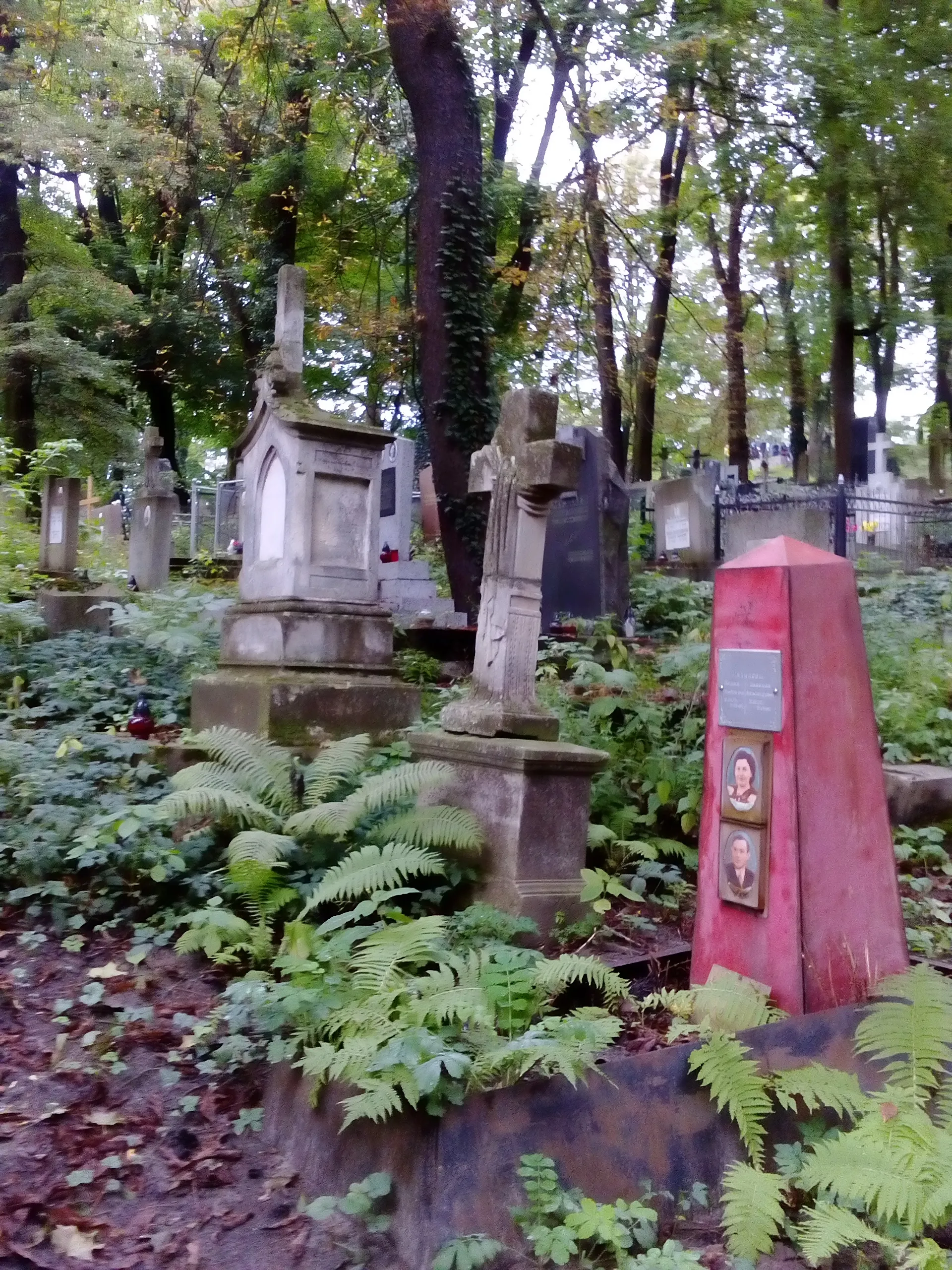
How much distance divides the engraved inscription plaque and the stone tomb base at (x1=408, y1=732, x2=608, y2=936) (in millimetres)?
910

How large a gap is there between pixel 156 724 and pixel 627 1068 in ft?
15.5

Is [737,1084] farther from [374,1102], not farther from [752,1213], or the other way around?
[374,1102]

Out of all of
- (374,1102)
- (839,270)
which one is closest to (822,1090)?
(374,1102)

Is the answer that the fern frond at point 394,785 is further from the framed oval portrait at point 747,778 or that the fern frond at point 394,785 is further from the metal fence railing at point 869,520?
the metal fence railing at point 869,520

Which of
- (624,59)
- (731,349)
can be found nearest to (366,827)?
(624,59)

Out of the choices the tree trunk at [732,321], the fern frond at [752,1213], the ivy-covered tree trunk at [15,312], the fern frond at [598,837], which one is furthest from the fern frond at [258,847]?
the tree trunk at [732,321]

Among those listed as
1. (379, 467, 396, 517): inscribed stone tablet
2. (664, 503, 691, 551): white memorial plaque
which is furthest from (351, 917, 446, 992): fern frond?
(664, 503, 691, 551): white memorial plaque

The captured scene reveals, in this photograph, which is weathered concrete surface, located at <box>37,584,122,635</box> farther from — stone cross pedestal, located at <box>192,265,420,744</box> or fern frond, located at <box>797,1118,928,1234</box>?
fern frond, located at <box>797,1118,928,1234</box>

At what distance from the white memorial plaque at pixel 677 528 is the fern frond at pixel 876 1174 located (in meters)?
13.6

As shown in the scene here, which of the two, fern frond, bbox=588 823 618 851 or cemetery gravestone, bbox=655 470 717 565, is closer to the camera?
fern frond, bbox=588 823 618 851

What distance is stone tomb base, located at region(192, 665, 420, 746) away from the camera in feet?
19.7

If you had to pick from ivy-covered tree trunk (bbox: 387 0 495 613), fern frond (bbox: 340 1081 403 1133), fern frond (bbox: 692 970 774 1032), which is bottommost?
fern frond (bbox: 340 1081 403 1133)

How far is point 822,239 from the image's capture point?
14.6m

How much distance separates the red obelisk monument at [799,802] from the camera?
350 cm
